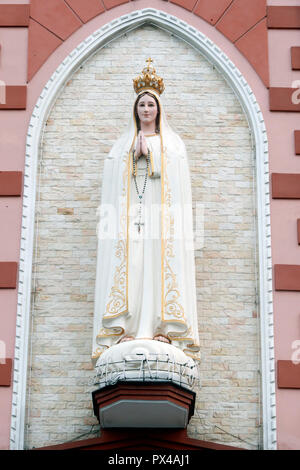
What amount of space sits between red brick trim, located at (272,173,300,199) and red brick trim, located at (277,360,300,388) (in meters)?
1.39

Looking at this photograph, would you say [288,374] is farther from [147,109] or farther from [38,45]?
[38,45]

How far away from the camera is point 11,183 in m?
9.90

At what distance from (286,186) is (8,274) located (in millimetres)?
2320

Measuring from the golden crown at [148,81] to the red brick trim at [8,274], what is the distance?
5.64 ft

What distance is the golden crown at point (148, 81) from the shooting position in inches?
386

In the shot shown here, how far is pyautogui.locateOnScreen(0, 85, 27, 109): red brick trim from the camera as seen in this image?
10203 millimetres

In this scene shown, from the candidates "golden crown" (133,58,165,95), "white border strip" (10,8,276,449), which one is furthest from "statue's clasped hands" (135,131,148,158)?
"white border strip" (10,8,276,449)

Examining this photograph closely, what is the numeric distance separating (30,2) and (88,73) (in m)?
0.79

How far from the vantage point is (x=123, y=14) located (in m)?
10.6

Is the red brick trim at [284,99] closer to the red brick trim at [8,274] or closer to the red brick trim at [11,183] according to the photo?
the red brick trim at [11,183]

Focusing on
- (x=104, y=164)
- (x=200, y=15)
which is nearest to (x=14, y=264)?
(x=104, y=164)

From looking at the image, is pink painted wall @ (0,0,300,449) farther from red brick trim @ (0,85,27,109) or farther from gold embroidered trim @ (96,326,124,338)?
gold embroidered trim @ (96,326,124,338)

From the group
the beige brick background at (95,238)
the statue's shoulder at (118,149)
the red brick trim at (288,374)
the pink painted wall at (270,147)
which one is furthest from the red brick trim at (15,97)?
the red brick trim at (288,374)

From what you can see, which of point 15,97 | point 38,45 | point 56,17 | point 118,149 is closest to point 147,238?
point 118,149
